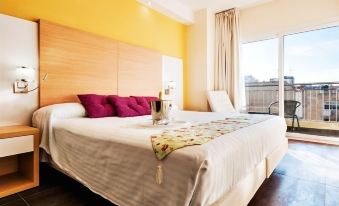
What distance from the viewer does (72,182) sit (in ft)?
6.76

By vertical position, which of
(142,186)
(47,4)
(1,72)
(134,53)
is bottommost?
(142,186)

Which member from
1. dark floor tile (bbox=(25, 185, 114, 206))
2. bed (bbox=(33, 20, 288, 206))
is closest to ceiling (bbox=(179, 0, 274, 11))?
bed (bbox=(33, 20, 288, 206))

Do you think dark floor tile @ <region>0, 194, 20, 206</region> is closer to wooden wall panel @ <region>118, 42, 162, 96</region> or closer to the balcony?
wooden wall panel @ <region>118, 42, 162, 96</region>

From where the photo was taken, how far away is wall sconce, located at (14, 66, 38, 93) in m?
2.16

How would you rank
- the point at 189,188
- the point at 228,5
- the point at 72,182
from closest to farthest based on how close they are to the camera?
1. the point at 189,188
2. the point at 72,182
3. the point at 228,5

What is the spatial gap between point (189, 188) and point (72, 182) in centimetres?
160

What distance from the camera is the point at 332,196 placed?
175 cm

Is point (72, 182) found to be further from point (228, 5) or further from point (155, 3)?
point (228, 5)

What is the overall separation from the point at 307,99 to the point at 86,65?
182 inches

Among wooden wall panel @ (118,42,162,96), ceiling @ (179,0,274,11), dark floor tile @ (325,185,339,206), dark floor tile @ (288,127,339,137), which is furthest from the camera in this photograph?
ceiling @ (179,0,274,11)

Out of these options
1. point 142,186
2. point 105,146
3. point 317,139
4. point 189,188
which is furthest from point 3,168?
point 317,139

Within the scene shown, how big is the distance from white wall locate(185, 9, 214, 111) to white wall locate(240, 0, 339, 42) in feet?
2.62

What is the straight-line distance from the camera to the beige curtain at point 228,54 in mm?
4410

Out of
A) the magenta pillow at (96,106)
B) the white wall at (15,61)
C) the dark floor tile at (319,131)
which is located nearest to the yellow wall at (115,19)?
the white wall at (15,61)
